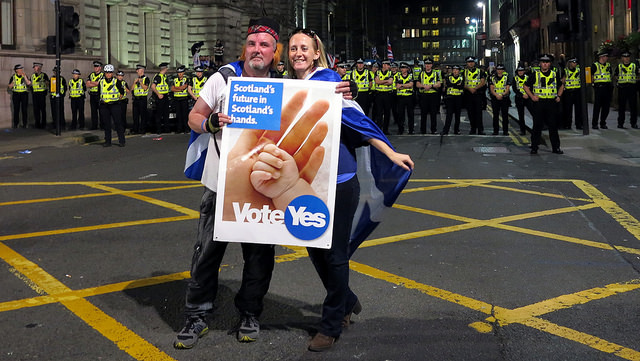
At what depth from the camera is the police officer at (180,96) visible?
22516 mm

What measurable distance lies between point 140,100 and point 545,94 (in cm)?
1261

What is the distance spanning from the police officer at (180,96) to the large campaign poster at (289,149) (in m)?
19.0

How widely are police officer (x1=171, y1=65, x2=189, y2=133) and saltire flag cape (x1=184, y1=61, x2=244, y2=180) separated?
18.6m

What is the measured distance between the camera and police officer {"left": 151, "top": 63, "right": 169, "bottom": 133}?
73.9 ft

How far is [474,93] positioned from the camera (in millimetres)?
20891

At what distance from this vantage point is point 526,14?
63.5m

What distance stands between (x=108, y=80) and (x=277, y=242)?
1471cm

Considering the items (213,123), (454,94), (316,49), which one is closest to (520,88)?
(454,94)

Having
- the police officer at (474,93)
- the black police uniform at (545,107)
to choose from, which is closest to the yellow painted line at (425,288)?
the black police uniform at (545,107)

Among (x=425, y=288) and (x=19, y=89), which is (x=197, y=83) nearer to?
(x=19, y=89)

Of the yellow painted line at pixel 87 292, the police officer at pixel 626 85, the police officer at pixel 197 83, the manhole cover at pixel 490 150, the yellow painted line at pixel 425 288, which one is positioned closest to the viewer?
the yellow painted line at pixel 425 288

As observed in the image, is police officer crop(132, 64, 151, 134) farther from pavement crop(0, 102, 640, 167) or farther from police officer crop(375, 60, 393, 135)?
police officer crop(375, 60, 393, 135)

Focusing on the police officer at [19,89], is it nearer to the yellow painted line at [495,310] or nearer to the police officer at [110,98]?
the police officer at [110,98]

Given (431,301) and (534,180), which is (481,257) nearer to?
(431,301)
